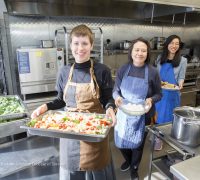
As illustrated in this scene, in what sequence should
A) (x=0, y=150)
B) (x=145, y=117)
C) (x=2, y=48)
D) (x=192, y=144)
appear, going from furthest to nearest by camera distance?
(x=2, y=48), (x=0, y=150), (x=145, y=117), (x=192, y=144)

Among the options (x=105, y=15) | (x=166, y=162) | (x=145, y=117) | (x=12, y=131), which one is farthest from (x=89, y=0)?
Answer: (x=166, y=162)

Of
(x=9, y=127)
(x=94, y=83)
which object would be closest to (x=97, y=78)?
(x=94, y=83)

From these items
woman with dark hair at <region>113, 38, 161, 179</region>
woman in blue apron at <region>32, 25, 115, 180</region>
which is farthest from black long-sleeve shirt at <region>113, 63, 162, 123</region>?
woman in blue apron at <region>32, 25, 115, 180</region>

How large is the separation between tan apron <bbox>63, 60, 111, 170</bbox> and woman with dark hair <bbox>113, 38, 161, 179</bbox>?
46 cm

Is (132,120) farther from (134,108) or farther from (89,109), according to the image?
(89,109)

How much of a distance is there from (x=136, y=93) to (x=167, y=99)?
2.12 ft

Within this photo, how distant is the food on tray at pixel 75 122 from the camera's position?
3.85 ft

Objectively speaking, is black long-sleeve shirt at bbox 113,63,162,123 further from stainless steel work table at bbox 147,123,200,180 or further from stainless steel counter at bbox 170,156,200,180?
stainless steel counter at bbox 170,156,200,180

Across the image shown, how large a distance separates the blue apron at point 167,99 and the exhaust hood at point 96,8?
880mm

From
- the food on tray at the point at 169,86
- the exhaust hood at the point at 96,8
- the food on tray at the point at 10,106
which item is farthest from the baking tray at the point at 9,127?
the exhaust hood at the point at 96,8

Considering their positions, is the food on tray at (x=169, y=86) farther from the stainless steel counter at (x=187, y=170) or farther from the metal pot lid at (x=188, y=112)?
the stainless steel counter at (x=187, y=170)

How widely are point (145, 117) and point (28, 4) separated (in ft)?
7.31

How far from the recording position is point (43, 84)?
2.54m

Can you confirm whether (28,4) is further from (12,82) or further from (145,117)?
(145,117)
